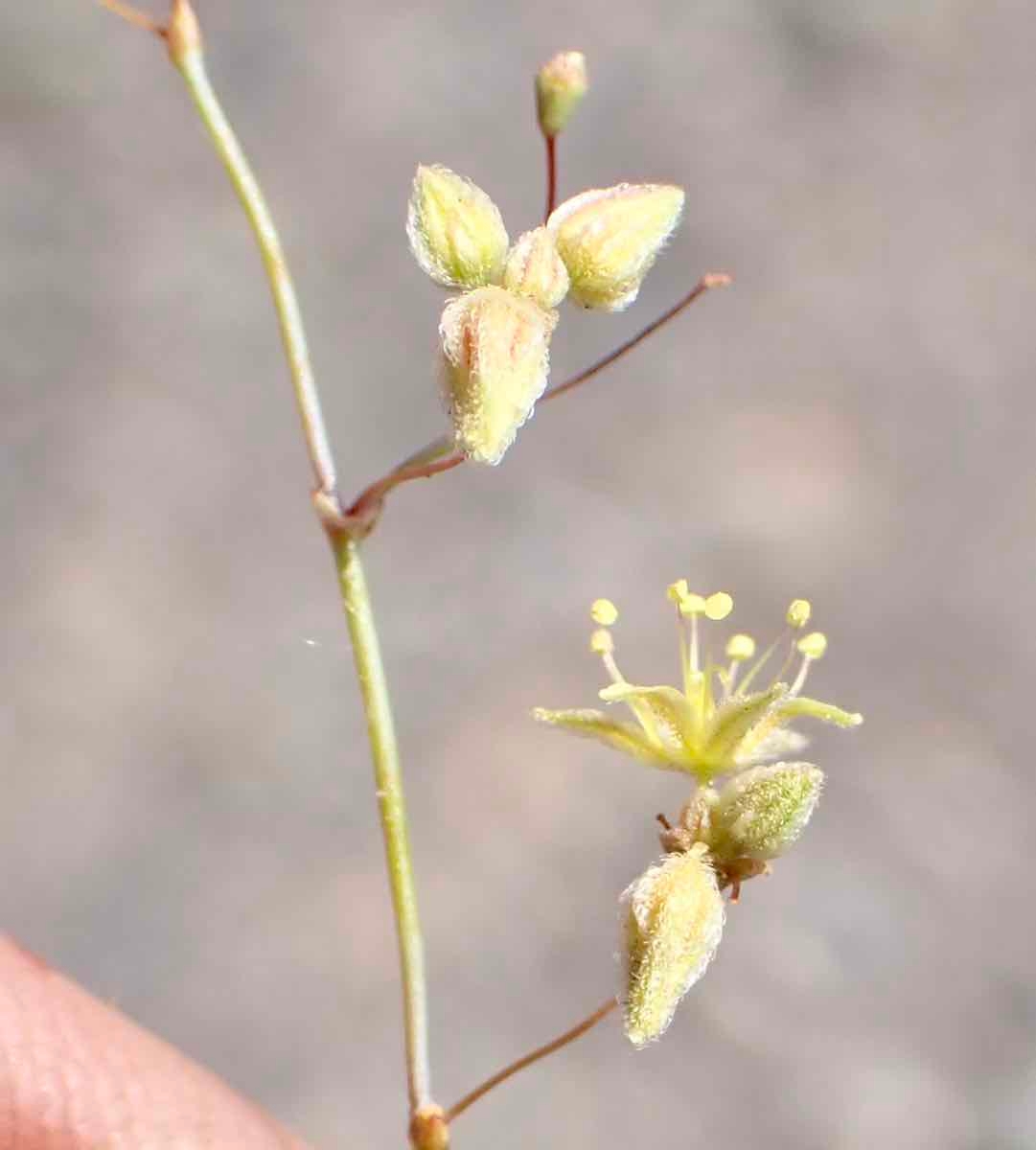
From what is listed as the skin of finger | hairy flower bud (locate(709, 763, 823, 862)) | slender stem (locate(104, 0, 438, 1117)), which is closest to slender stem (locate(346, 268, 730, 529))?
slender stem (locate(104, 0, 438, 1117))

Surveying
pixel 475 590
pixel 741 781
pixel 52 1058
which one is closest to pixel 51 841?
pixel 475 590

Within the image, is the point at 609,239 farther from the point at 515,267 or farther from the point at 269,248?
the point at 269,248

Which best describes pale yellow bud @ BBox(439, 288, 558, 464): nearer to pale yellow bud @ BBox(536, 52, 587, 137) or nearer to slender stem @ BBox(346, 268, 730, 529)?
slender stem @ BBox(346, 268, 730, 529)

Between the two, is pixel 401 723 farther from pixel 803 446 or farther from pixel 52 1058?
pixel 52 1058

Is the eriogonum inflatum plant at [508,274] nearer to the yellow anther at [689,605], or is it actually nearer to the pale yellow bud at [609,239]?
the pale yellow bud at [609,239]

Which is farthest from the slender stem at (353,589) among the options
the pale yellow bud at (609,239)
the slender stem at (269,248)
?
the pale yellow bud at (609,239)

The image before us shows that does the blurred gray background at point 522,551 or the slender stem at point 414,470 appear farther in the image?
the blurred gray background at point 522,551

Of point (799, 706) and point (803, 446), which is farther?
point (803, 446)
